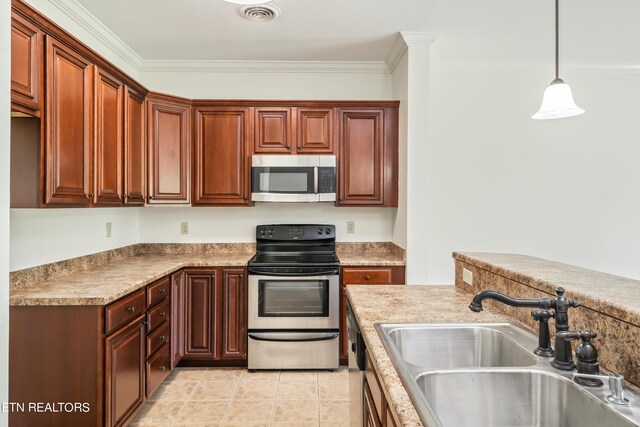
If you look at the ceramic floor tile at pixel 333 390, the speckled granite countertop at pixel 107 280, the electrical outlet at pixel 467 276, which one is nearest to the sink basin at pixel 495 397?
the electrical outlet at pixel 467 276

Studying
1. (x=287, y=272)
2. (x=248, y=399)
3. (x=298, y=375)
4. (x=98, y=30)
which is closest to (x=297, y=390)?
(x=298, y=375)

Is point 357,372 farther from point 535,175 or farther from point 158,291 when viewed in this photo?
point 535,175

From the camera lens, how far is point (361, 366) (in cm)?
143

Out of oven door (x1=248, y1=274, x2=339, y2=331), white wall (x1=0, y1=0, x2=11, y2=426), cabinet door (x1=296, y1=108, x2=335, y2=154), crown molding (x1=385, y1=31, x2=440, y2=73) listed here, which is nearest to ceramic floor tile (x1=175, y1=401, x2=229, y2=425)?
oven door (x1=248, y1=274, x2=339, y2=331)

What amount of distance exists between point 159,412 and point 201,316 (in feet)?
2.43

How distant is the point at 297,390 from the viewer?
2.73m

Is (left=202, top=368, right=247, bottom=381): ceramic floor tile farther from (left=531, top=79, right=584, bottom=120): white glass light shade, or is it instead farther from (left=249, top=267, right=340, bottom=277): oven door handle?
(left=531, top=79, right=584, bottom=120): white glass light shade

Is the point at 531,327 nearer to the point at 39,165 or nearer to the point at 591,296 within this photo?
the point at 591,296

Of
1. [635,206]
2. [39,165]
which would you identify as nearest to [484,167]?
[635,206]

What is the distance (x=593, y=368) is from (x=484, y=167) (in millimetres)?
2741

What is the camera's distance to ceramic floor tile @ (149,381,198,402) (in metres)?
2.63

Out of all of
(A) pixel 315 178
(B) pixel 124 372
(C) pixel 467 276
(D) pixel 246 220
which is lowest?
(B) pixel 124 372

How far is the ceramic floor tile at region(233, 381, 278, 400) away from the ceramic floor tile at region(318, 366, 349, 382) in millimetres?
358

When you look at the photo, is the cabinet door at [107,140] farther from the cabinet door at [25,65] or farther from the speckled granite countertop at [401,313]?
the speckled granite countertop at [401,313]
